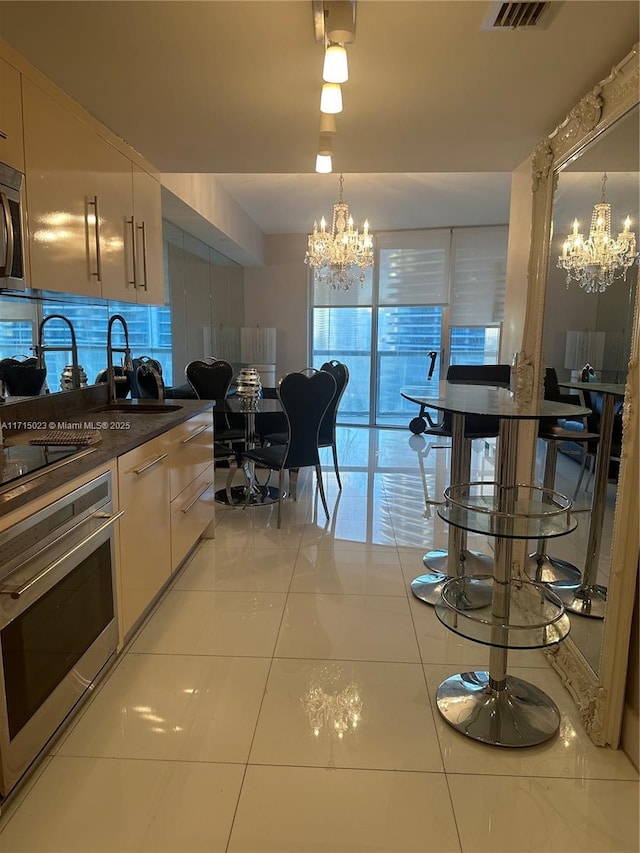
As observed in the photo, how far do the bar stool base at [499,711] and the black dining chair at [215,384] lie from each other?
2.87 meters

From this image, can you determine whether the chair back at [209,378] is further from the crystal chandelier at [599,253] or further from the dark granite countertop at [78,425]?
the crystal chandelier at [599,253]

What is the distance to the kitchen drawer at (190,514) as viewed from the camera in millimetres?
2723

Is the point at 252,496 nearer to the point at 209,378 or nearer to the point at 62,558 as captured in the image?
the point at 209,378

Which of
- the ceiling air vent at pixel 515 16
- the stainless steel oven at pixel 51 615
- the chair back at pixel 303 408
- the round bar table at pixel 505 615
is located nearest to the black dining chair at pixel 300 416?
the chair back at pixel 303 408

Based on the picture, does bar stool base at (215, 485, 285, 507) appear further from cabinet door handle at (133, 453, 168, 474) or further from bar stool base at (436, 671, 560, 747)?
bar stool base at (436, 671, 560, 747)

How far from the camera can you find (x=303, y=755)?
1.70 meters

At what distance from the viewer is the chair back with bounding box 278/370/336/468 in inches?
141

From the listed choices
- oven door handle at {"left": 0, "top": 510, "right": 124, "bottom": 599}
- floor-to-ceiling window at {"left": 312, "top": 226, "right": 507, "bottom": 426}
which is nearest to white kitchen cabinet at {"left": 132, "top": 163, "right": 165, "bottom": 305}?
oven door handle at {"left": 0, "top": 510, "right": 124, "bottom": 599}

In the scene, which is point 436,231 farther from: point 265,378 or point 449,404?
point 449,404

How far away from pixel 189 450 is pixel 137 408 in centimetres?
49

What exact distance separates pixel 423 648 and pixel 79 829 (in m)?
1.41

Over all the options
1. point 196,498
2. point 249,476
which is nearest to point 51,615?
point 196,498

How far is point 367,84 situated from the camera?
2.17 m

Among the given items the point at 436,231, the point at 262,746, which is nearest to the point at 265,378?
the point at 436,231
